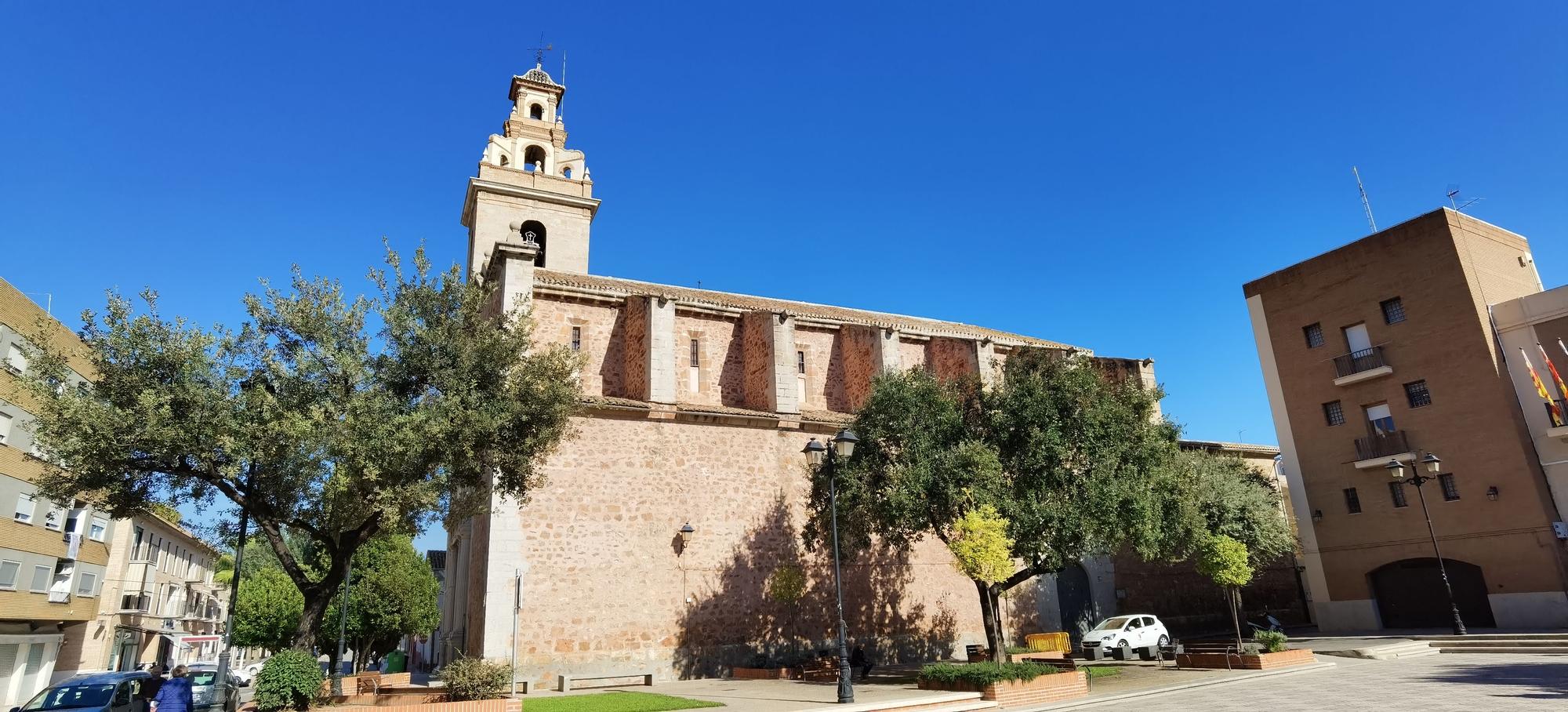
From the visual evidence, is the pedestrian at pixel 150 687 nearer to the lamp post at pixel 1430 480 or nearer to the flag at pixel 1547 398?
the lamp post at pixel 1430 480

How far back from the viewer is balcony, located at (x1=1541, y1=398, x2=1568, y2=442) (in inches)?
854

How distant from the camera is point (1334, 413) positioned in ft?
87.0

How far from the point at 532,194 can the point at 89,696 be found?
2216 cm

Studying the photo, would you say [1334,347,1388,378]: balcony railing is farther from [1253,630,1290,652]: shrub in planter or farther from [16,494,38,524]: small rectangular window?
[16,494,38,524]: small rectangular window

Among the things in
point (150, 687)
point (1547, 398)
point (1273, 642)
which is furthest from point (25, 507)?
point (1547, 398)

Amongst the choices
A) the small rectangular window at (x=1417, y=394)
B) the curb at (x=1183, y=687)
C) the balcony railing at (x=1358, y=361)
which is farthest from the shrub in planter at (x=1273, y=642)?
the balcony railing at (x=1358, y=361)

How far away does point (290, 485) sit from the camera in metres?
13.6

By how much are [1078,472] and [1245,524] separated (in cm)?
1115

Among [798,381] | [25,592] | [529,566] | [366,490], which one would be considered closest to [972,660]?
[798,381]

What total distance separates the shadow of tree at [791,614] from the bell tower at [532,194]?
14.8 m

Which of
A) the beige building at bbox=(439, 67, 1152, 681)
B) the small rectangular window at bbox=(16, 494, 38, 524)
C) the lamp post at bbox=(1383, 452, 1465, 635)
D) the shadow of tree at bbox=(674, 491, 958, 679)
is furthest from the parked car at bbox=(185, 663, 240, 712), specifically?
the lamp post at bbox=(1383, 452, 1465, 635)

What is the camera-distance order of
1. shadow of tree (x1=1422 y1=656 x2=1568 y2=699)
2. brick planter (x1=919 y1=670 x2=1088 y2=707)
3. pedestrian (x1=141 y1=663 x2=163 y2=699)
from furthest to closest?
1. pedestrian (x1=141 y1=663 x2=163 y2=699)
2. brick planter (x1=919 y1=670 x2=1088 y2=707)
3. shadow of tree (x1=1422 y1=656 x2=1568 y2=699)

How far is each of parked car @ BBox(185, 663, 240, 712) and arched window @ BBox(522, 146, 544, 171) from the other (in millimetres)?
21094

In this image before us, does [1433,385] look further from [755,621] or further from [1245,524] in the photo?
[755,621]
